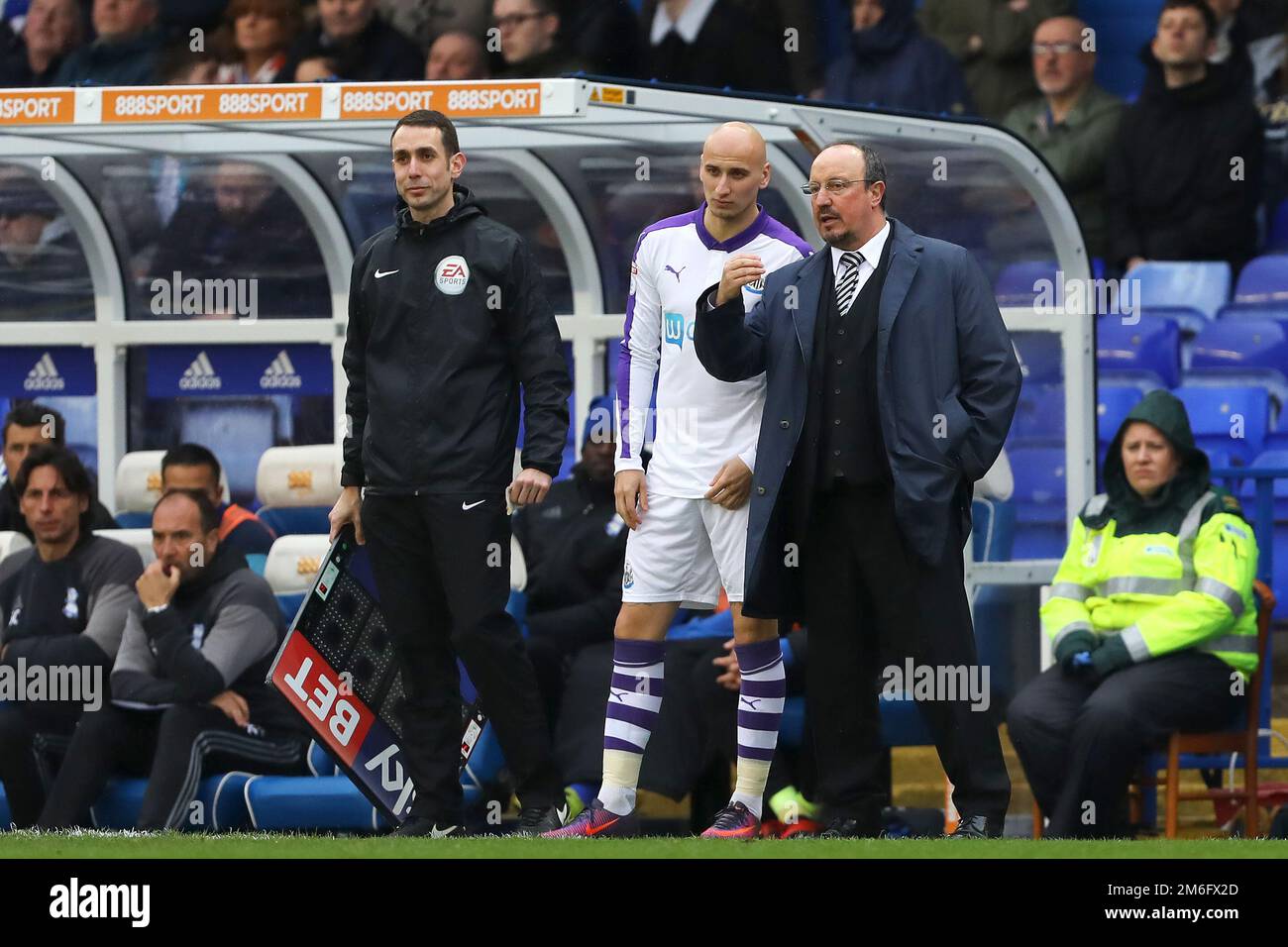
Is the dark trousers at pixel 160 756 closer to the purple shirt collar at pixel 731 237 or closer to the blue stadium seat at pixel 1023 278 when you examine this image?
the purple shirt collar at pixel 731 237

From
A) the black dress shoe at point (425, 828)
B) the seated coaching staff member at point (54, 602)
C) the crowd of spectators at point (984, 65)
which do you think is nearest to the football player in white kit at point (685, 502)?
the black dress shoe at point (425, 828)

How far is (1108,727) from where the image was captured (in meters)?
7.26

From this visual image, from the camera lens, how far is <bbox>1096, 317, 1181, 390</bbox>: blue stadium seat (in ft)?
38.0

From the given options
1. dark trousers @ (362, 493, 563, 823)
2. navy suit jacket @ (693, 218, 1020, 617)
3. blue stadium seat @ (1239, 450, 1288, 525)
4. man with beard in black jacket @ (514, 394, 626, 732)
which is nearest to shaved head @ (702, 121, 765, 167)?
navy suit jacket @ (693, 218, 1020, 617)

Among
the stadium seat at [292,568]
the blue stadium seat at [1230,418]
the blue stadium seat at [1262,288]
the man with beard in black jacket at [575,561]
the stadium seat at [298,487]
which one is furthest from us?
the blue stadium seat at [1262,288]

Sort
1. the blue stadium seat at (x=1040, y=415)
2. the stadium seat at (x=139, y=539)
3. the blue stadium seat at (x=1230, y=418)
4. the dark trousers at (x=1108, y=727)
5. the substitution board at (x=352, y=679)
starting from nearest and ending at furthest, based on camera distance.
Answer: the substitution board at (x=352, y=679), the dark trousers at (x=1108, y=727), the blue stadium seat at (x=1040, y=415), the stadium seat at (x=139, y=539), the blue stadium seat at (x=1230, y=418)

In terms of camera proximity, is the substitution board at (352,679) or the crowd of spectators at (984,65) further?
the crowd of spectators at (984,65)

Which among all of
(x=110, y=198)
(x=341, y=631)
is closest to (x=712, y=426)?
(x=341, y=631)

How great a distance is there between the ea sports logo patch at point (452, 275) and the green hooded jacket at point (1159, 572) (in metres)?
2.38

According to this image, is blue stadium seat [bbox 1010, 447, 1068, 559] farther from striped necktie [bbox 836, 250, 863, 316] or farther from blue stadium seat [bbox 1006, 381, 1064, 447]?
striped necktie [bbox 836, 250, 863, 316]

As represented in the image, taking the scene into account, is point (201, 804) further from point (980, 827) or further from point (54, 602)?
A: point (980, 827)

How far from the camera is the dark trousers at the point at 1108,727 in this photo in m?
7.27

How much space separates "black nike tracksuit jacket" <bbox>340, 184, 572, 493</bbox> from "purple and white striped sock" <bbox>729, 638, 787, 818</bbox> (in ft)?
2.41
